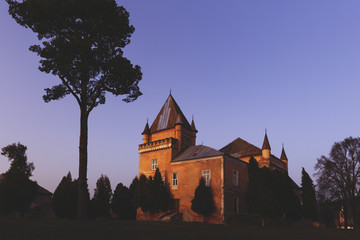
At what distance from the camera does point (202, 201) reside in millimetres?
30297

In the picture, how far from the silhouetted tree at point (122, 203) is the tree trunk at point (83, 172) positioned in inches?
989

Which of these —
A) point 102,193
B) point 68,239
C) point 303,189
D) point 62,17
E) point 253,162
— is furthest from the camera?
point 102,193

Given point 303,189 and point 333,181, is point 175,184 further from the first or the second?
point 333,181

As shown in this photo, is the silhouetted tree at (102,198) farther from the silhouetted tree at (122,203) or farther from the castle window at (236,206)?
the castle window at (236,206)

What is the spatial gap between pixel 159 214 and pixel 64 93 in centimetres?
1898

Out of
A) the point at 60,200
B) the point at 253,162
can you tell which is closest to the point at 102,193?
the point at 60,200

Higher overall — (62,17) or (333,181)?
(62,17)

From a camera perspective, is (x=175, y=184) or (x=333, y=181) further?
(x=333, y=181)

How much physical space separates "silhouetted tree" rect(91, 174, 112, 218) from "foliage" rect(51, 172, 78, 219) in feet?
9.96

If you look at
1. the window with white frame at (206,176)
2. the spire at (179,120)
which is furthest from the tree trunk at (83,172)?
the spire at (179,120)

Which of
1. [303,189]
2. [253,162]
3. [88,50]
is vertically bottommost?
[303,189]

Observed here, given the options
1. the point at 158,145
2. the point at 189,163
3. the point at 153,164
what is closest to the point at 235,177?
the point at 189,163

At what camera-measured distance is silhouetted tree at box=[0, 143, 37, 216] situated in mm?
33156

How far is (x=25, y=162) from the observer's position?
35.3m
